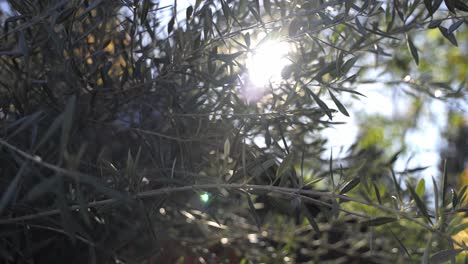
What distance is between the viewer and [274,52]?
1.21 meters

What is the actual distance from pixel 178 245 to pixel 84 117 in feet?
1.80

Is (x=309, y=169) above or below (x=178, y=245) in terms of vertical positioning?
above

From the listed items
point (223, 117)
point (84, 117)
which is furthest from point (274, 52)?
point (84, 117)

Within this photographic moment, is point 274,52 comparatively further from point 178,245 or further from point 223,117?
point 178,245

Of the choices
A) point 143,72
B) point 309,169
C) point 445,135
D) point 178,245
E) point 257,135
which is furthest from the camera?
point 445,135

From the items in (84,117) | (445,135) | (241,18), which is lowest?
(445,135)

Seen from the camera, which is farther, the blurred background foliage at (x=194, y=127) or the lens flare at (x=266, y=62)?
the lens flare at (x=266, y=62)

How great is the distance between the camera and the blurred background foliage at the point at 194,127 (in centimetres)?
99

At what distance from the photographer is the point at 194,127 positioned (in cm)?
130

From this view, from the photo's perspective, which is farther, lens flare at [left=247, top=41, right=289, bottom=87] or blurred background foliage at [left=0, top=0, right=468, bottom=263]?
lens flare at [left=247, top=41, right=289, bottom=87]

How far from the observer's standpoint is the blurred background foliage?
0.99m

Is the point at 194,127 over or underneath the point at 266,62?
underneath

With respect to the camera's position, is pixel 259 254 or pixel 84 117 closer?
pixel 84 117

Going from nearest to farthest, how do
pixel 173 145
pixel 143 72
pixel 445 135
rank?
pixel 143 72 → pixel 173 145 → pixel 445 135
